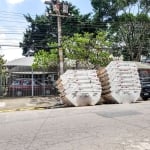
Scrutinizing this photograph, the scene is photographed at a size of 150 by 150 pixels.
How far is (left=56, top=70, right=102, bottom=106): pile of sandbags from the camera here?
67.0ft

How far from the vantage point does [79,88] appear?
20578mm

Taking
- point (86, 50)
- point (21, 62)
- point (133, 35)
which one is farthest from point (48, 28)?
point (86, 50)

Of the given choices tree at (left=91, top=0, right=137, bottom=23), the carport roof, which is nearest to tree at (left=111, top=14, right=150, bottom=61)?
tree at (left=91, top=0, right=137, bottom=23)

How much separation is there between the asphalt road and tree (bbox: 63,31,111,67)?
62.9 feet

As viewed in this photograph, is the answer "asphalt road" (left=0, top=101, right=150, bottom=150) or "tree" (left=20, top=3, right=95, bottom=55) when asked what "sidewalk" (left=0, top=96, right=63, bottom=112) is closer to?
"asphalt road" (left=0, top=101, right=150, bottom=150)

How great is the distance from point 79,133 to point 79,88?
34.2 feet

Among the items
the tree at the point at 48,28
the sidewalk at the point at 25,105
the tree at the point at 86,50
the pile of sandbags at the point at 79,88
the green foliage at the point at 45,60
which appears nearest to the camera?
the sidewalk at the point at 25,105

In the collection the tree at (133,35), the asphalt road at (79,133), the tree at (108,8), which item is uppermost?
the tree at (108,8)

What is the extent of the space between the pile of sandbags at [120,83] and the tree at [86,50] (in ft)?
34.6

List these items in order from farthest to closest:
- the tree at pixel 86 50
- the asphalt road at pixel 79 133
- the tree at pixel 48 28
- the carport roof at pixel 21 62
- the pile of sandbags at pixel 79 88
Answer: the tree at pixel 48 28 < the carport roof at pixel 21 62 < the tree at pixel 86 50 < the pile of sandbags at pixel 79 88 < the asphalt road at pixel 79 133

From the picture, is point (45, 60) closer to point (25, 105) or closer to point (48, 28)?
point (25, 105)

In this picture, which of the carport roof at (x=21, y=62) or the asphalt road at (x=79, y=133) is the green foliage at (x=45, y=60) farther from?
the asphalt road at (x=79, y=133)

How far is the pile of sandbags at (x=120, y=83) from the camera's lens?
69.9 ft

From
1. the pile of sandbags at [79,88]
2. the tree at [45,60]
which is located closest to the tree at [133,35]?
the tree at [45,60]
